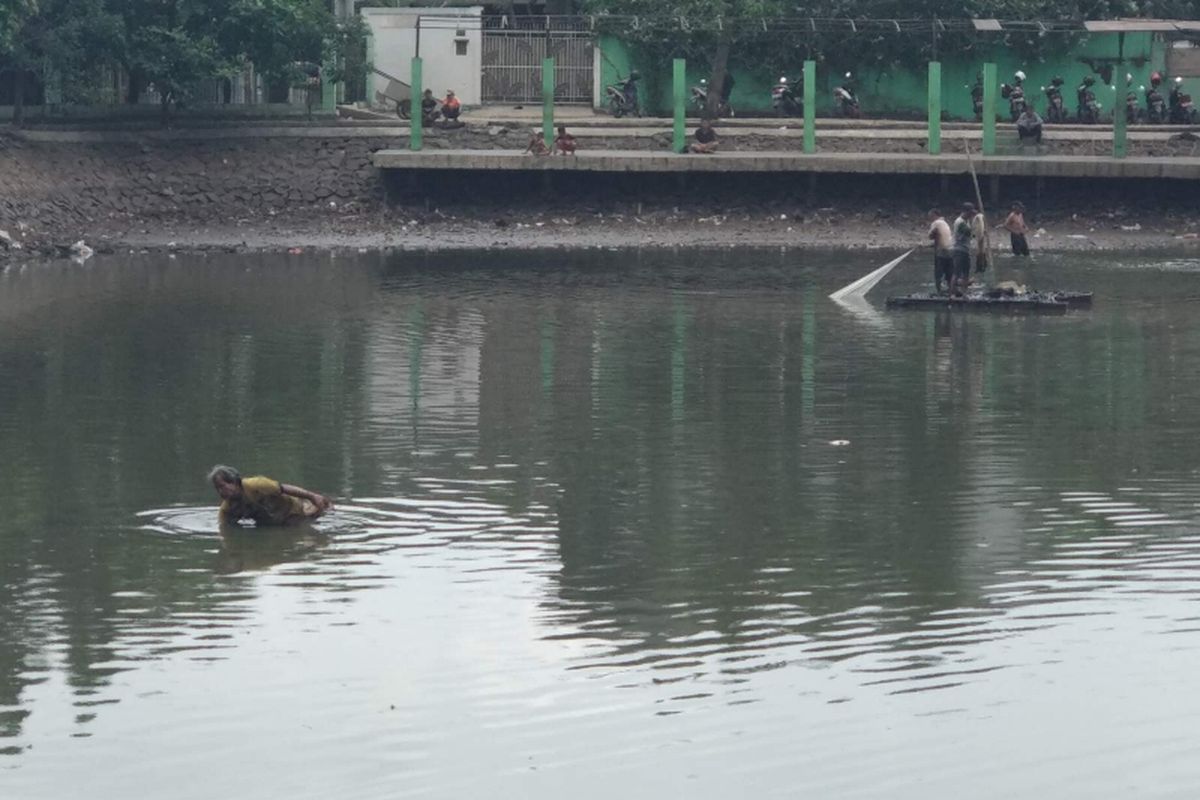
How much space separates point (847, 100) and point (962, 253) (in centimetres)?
1705

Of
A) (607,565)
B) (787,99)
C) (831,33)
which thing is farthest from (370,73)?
(607,565)

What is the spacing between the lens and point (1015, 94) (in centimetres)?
4338

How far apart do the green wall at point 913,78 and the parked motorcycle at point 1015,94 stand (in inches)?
11.1

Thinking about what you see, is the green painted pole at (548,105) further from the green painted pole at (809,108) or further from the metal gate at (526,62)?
the metal gate at (526,62)

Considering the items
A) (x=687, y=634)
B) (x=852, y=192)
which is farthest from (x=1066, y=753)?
(x=852, y=192)

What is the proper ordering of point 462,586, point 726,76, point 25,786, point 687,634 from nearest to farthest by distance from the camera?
point 25,786, point 687,634, point 462,586, point 726,76

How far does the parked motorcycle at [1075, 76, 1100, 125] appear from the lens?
4347 cm


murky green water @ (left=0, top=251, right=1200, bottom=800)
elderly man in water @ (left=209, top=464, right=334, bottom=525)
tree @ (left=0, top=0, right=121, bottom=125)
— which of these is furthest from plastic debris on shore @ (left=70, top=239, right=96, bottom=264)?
elderly man in water @ (left=209, top=464, right=334, bottom=525)

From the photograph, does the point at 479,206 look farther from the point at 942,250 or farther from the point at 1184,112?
the point at 1184,112

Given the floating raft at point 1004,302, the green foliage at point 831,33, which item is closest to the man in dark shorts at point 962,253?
the floating raft at point 1004,302

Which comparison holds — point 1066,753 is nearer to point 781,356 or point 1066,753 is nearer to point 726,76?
point 781,356

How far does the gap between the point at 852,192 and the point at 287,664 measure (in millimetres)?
28990

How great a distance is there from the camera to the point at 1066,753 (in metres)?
10.0

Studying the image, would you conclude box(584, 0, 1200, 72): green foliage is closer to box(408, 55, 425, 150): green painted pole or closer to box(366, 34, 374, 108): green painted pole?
box(366, 34, 374, 108): green painted pole
